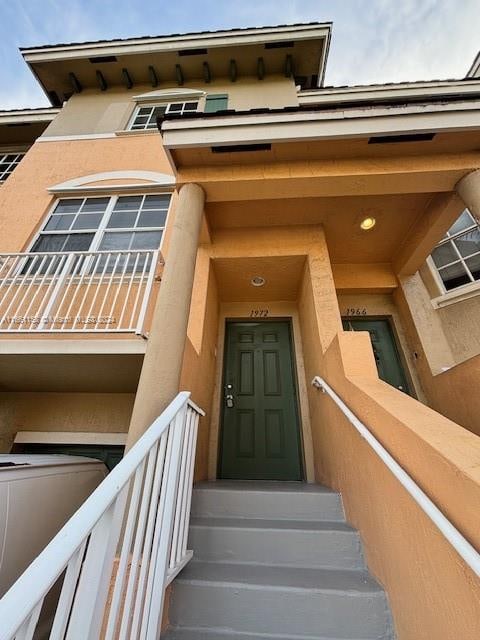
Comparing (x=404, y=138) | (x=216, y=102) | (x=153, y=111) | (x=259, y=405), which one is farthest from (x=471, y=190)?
(x=153, y=111)

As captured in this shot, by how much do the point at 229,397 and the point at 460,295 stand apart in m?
3.87

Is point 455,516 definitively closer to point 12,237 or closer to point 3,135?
point 12,237

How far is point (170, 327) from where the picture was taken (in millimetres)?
2270

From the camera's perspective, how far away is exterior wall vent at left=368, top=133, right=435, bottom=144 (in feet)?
9.43

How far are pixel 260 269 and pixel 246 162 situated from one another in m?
1.44

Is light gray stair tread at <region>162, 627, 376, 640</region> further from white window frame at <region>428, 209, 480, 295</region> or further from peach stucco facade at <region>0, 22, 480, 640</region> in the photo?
Result: white window frame at <region>428, 209, 480, 295</region>

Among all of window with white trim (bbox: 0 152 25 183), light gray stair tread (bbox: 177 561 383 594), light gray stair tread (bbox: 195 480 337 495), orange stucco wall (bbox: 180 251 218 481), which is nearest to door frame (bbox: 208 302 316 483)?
orange stucco wall (bbox: 180 251 218 481)

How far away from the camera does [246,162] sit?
124 inches

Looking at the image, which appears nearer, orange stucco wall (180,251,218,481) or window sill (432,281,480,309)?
orange stucco wall (180,251,218,481)

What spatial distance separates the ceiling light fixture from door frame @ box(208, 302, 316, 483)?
1.62 metres

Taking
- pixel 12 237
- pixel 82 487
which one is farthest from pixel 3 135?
pixel 82 487

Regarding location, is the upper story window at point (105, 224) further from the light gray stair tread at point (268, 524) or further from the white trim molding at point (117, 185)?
the light gray stair tread at point (268, 524)

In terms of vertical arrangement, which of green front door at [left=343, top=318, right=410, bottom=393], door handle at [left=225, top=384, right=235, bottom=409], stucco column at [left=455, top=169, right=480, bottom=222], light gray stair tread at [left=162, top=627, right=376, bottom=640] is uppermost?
stucco column at [left=455, top=169, right=480, bottom=222]

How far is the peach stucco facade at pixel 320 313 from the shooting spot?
1.31 metres
